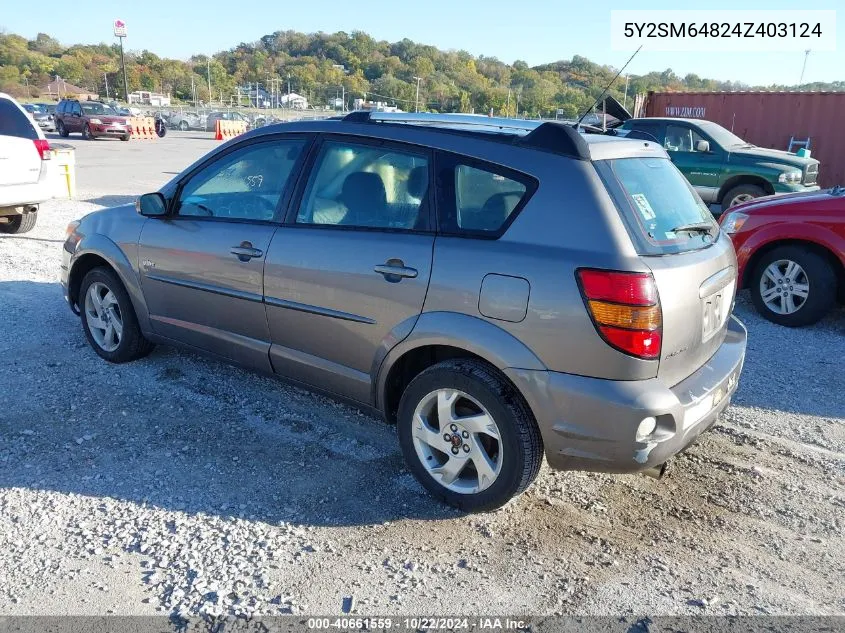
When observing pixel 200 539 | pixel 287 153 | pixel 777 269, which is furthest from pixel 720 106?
pixel 200 539

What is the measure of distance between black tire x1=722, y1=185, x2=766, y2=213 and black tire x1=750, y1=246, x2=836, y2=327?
19.1ft

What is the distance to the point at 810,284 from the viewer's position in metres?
6.02

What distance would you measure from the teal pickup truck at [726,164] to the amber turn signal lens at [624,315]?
9.75m

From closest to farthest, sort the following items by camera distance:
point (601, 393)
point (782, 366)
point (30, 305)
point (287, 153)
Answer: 1. point (601, 393)
2. point (287, 153)
3. point (782, 366)
4. point (30, 305)

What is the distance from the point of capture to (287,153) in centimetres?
384

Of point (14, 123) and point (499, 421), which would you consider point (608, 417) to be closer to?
point (499, 421)

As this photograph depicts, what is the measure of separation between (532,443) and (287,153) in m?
2.11

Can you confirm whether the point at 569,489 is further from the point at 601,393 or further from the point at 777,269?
the point at 777,269

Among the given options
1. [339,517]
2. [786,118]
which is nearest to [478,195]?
[339,517]

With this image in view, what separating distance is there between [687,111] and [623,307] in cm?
1672

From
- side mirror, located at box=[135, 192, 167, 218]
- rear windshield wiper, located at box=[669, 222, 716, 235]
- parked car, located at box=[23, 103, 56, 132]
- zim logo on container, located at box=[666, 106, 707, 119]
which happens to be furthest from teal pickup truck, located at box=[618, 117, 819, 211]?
parked car, located at box=[23, 103, 56, 132]

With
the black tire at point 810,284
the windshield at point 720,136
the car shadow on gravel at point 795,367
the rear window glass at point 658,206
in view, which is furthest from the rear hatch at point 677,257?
the windshield at point 720,136

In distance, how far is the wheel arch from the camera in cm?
286

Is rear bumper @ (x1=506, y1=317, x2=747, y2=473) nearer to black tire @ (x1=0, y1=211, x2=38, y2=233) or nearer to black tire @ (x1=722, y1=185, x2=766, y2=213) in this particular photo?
black tire @ (x1=0, y1=211, x2=38, y2=233)
